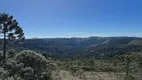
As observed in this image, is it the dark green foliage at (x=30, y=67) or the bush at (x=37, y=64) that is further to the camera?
the bush at (x=37, y=64)

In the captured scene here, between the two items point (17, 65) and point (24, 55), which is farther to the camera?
point (24, 55)

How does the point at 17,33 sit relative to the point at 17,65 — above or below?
above

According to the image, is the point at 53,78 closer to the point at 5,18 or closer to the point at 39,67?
the point at 39,67

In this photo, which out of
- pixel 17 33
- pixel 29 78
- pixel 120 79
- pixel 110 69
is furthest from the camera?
pixel 110 69

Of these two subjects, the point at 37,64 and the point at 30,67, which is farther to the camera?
the point at 37,64

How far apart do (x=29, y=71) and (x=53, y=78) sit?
3.30 metres

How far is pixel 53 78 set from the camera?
861 inches

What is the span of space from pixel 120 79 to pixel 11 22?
72.6 feet

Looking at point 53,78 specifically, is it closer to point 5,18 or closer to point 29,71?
point 29,71

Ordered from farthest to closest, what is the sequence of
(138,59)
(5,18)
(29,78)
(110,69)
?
(138,59) → (110,69) → (5,18) → (29,78)

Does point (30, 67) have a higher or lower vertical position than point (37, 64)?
lower

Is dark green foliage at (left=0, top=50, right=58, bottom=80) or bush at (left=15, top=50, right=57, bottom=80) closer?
dark green foliage at (left=0, top=50, right=58, bottom=80)

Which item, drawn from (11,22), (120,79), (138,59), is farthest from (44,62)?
(138,59)

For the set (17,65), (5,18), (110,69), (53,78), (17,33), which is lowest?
(110,69)
